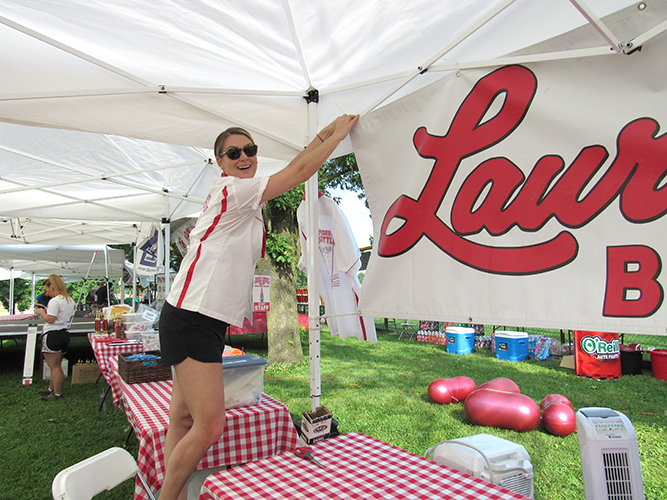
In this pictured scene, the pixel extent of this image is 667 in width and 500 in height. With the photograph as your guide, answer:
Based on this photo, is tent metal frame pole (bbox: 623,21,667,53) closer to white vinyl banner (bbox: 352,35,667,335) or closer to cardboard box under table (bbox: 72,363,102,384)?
white vinyl banner (bbox: 352,35,667,335)

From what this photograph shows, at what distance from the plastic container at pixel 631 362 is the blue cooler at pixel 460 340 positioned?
293 cm

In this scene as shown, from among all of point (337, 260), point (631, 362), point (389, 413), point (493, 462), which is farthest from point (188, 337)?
point (631, 362)

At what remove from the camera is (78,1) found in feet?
6.22

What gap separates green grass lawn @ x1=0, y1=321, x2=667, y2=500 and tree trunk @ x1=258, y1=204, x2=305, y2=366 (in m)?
0.36

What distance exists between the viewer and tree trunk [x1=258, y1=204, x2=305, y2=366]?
7910 mm

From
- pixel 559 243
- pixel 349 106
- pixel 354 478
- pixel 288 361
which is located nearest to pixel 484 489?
pixel 354 478

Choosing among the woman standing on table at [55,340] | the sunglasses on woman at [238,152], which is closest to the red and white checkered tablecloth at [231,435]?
the sunglasses on woman at [238,152]

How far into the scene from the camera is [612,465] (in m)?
1.85

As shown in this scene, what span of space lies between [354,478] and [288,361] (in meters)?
6.59

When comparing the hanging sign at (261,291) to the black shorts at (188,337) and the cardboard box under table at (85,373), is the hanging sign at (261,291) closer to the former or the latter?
the cardboard box under table at (85,373)

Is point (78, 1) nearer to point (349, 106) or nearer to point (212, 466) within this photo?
point (349, 106)

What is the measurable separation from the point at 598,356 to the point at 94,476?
6.97m

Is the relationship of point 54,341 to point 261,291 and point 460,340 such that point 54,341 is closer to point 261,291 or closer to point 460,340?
point 261,291

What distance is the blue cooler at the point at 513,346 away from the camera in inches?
324
